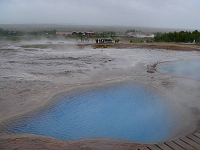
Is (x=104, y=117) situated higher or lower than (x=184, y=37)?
lower

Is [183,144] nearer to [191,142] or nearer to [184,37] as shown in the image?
[191,142]

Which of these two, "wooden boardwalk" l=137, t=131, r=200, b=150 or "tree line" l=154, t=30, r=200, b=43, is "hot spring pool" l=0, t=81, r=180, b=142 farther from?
"tree line" l=154, t=30, r=200, b=43

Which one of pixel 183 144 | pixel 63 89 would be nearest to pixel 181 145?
pixel 183 144

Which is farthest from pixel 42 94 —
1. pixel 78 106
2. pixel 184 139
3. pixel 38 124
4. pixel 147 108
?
pixel 184 139

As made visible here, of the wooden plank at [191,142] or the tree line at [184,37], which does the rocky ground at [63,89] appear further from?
the tree line at [184,37]

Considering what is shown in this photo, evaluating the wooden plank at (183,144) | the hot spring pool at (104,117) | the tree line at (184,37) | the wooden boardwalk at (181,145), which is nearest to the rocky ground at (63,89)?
the hot spring pool at (104,117)

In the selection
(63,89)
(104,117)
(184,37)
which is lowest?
(104,117)

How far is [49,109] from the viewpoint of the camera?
20.7ft

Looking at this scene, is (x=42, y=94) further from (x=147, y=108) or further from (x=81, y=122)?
(x=147, y=108)

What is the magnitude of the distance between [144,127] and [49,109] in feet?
9.39

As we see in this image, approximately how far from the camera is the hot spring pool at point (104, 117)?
4992 millimetres

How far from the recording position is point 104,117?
19.1 ft

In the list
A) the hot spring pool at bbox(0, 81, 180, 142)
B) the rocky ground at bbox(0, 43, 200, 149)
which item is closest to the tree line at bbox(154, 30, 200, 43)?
the rocky ground at bbox(0, 43, 200, 149)

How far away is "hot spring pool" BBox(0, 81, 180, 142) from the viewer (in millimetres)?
4992
